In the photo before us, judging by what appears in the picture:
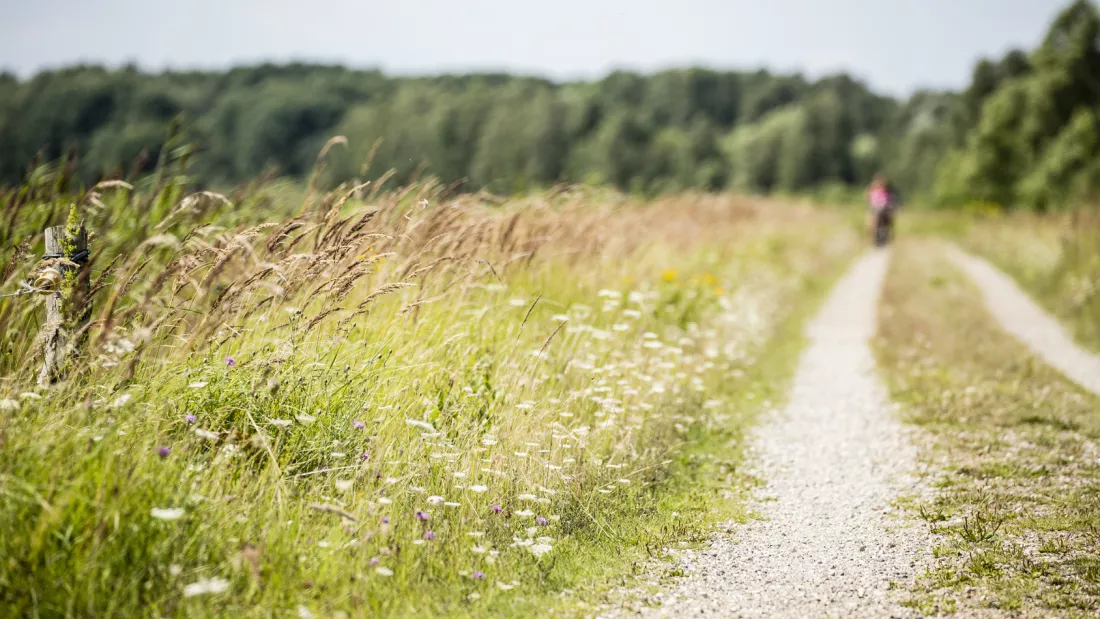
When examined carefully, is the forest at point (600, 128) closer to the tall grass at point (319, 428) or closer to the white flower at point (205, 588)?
the tall grass at point (319, 428)

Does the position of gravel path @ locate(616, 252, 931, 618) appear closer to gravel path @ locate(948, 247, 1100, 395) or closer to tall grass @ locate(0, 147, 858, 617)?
tall grass @ locate(0, 147, 858, 617)

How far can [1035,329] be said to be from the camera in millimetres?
11062

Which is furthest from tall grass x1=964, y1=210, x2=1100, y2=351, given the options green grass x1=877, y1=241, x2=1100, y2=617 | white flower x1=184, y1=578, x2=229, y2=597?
white flower x1=184, y1=578, x2=229, y2=597

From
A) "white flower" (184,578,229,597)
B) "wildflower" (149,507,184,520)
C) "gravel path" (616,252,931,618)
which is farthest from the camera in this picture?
"gravel path" (616,252,931,618)

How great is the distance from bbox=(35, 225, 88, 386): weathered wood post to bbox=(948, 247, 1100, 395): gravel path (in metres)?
9.17

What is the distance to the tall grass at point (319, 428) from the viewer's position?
283 cm

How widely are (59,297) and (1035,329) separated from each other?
42.1ft

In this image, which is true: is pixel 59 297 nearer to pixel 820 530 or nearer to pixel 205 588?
pixel 205 588

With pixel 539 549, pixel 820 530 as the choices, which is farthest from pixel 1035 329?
pixel 539 549

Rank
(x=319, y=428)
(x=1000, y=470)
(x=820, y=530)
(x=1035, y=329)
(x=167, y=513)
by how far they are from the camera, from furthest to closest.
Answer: (x=1035, y=329), (x=1000, y=470), (x=820, y=530), (x=319, y=428), (x=167, y=513)

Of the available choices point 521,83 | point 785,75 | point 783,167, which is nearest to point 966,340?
point 783,167

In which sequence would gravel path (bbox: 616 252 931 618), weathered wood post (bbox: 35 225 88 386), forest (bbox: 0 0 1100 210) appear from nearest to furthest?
weathered wood post (bbox: 35 225 88 386), gravel path (bbox: 616 252 931 618), forest (bbox: 0 0 1100 210)

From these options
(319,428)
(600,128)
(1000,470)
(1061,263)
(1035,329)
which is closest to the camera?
(319,428)

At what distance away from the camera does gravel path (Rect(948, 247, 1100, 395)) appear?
848 cm
